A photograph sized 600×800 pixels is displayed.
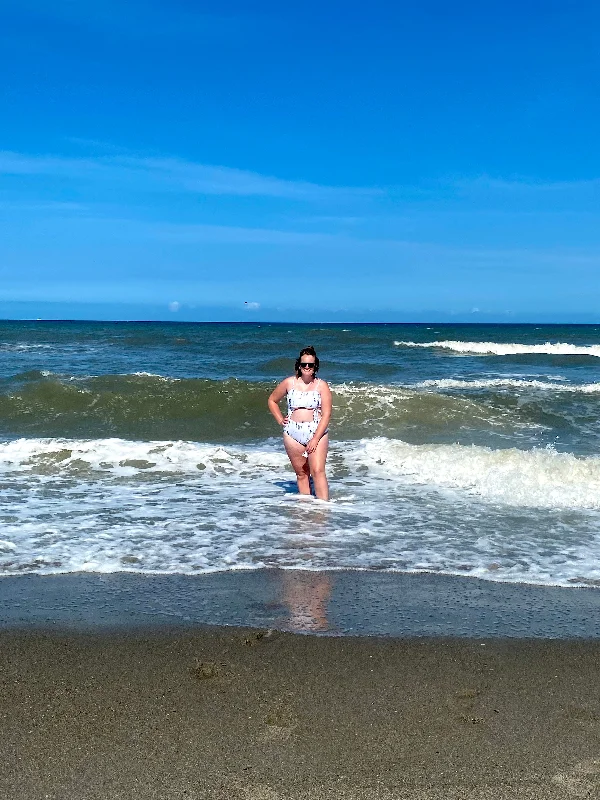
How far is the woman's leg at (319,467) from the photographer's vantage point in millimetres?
7605

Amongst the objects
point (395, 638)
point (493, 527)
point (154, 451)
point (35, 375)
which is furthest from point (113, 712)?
point (35, 375)

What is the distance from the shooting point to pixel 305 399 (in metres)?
7.57

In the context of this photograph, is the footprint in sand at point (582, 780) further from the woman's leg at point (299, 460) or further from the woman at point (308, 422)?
the woman's leg at point (299, 460)

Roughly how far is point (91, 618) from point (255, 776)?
2018 mm

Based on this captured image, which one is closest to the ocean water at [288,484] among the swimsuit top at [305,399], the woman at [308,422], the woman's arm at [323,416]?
the woman at [308,422]

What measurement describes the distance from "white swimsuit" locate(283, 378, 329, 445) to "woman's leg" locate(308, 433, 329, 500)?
14 cm

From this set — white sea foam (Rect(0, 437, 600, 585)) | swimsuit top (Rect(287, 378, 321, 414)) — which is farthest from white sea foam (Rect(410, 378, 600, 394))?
swimsuit top (Rect(287, 378, 321, 414))

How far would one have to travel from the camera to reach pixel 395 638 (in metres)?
4.14

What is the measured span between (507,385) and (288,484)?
1387 cm

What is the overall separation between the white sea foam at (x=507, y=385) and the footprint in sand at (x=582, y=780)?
17466mm

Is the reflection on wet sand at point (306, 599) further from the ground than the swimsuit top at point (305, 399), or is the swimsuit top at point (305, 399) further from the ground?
the swimsuit top at point (305, 399)

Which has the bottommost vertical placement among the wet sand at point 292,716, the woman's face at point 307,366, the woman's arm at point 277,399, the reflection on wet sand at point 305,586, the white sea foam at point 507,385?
the reflection on wet sand at point 305,586

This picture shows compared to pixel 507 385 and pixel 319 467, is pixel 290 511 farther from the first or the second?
pixel 507 385

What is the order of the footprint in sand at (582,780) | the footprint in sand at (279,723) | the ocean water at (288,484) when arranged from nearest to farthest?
the footprint in sand at (582,780), the footprint in sand at (279,723), the ocean water at (288,484)
